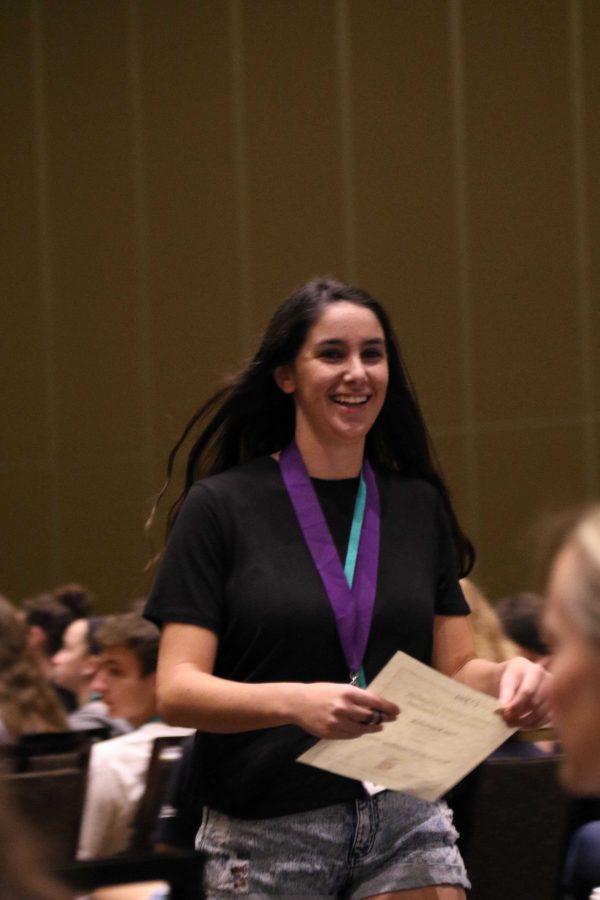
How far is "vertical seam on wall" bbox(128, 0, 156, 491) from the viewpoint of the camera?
34.0ft

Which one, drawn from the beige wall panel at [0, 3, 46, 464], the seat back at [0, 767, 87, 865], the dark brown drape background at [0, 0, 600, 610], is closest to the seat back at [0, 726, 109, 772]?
the seat back at [0, 767, 87, 865]

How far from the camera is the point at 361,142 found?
992 centimetres

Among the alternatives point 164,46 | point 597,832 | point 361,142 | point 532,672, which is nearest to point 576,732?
point 532,672

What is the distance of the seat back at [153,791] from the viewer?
3.66 metres

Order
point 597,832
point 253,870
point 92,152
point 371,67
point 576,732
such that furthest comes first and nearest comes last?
1. point 92,152
2. point 371,67
3. point 597,832
4. point 253,870
5. point 576,732

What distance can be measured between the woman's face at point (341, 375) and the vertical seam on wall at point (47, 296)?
8120 millimetres

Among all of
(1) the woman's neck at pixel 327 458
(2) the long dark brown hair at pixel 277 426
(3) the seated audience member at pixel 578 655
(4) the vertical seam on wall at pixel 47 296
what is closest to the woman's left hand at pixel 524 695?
(2) the long dark brown hair at pixel 277 426

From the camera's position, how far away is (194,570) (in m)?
2.54

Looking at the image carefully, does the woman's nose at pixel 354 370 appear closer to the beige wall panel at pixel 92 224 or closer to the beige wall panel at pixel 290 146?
the beige wall panel at pixel 290 146

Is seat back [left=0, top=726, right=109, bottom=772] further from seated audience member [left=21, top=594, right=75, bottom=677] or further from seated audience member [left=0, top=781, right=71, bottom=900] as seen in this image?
seated audience member [left=21, top=594, right=75, bottom=677]

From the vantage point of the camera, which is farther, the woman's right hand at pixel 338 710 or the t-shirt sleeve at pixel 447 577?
the t-shirt sleeve at pixel 447 577

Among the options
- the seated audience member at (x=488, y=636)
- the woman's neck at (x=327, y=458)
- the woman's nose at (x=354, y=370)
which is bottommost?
the seated audience member at (x=488, y=636)

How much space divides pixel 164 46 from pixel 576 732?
9.60m

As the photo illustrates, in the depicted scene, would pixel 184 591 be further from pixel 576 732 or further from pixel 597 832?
pixel 597 832
